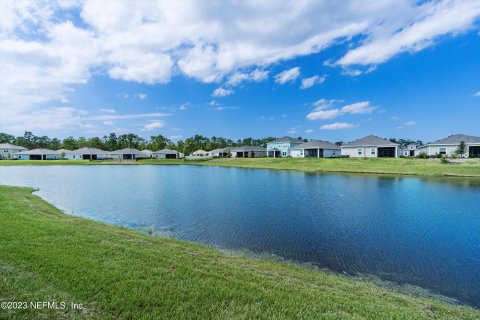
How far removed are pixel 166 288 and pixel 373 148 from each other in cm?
6444

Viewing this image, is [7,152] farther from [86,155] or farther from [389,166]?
[389,166]

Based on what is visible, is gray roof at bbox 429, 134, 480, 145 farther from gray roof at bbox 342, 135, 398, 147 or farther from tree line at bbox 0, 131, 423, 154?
tree line at bbox 0, 131, 423, 154

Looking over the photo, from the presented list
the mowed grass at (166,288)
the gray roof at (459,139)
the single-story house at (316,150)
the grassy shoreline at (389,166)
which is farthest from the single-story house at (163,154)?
the mowed grass at (166,288)

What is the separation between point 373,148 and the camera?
199ft

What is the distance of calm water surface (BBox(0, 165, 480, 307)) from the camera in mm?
9531

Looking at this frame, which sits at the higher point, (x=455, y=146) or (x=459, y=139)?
(x=459, y=139)

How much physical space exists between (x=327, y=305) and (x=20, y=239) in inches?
334

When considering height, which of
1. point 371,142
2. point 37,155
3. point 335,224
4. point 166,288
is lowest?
point 335,224

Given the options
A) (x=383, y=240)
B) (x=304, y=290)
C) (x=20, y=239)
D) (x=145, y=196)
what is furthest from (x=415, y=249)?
(x=145, y=196)

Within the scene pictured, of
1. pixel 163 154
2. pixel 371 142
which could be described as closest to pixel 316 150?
pixel 371 142

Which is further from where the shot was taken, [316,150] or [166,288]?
[316,150]

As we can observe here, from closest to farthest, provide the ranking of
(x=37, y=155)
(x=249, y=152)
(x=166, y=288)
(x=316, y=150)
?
(x=166, y=288) → (x=316, y=150) → (x=249, y=152) → (x=37, y=155)

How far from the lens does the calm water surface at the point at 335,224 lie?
375 inches

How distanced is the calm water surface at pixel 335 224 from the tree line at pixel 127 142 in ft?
284
